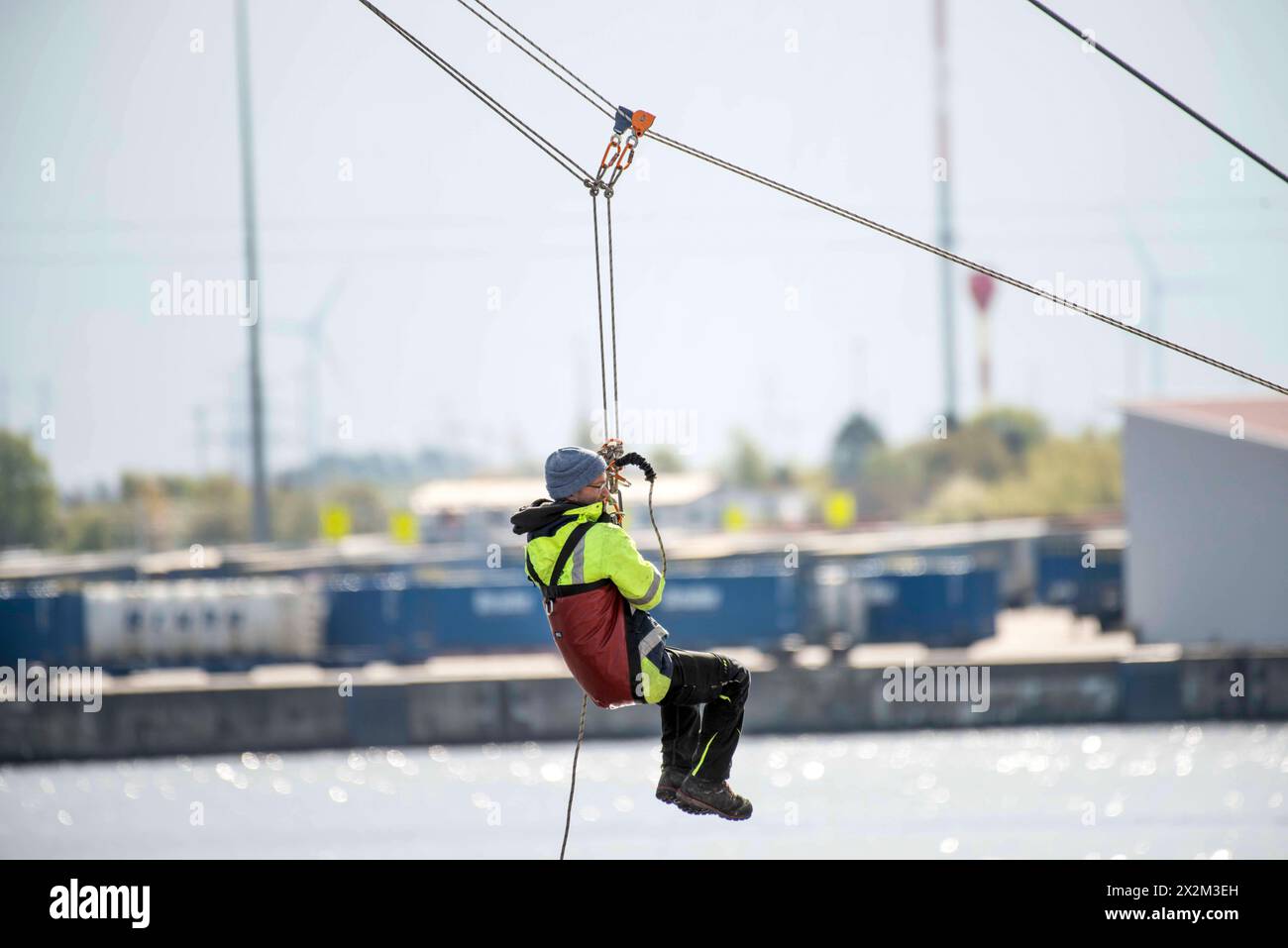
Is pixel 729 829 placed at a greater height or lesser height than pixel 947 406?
lesser

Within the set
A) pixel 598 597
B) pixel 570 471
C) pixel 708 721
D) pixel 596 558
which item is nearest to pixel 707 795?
pixel 708 721

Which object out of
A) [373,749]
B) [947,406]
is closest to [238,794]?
[373,749]

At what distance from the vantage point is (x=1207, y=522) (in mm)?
→ 25906

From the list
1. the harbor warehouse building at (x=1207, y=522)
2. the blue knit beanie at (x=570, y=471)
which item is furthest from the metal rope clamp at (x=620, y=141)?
the harbor warehouse building at (x=1207, y=522)

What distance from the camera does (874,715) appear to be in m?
25.0

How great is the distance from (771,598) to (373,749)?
6.82 meters

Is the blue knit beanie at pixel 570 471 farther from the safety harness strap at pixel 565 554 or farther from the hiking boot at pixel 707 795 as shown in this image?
the hiking boot at pixel 707 795

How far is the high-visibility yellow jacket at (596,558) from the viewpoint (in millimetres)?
7543

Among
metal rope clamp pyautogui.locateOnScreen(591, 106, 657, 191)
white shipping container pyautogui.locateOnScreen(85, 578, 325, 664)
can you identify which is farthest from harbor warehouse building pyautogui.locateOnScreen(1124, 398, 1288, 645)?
metal rope clamp pyautogui.locateOnScreen(591, 106, 657, 191)

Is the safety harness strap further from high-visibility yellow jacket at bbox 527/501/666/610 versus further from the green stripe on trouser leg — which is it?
the green stripe on trouser leg

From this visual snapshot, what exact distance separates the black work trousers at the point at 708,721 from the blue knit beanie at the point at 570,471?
103 centimetres

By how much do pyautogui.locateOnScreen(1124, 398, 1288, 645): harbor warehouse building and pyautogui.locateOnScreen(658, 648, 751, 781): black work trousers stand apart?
18859mm
